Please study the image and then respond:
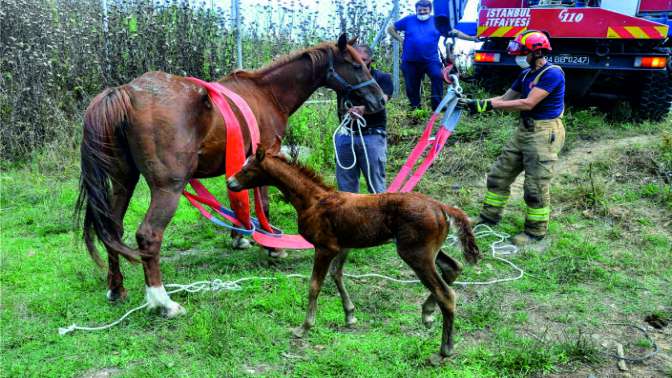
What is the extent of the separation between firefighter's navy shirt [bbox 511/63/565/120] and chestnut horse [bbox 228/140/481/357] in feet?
8.11

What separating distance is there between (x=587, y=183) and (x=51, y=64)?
8114mm

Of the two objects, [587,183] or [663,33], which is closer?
[587,183]

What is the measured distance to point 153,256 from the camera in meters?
4.11

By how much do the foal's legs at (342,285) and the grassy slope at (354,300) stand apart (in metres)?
0.09

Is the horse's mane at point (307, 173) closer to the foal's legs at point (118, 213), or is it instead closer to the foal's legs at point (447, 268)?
the foal's legs at point (447, 268)

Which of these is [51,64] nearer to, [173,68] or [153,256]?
[173,68]

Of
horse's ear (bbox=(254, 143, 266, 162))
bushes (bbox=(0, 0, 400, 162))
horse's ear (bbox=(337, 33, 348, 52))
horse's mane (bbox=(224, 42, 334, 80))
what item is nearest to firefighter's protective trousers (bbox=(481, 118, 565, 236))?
horse's ear (bbox=(337, 33, 348, 52))

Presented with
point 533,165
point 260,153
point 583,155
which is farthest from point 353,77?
point 583,155

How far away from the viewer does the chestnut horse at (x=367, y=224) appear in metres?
3.39

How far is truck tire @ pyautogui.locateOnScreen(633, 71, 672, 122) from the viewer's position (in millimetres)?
8226

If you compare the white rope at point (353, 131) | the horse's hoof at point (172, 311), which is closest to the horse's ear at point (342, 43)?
the white rope at point (353, 131)

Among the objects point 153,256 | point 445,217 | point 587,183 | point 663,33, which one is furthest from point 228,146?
point 663,33

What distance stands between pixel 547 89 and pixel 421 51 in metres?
4.03

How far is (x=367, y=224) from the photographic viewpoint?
353cm
